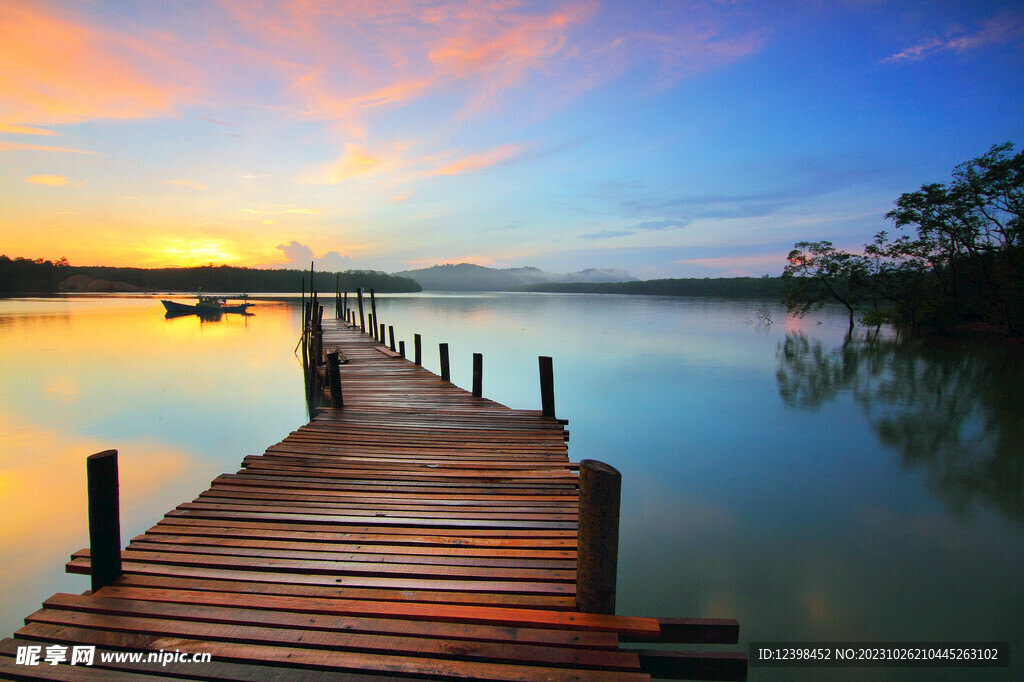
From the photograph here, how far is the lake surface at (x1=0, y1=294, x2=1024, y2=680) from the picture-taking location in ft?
17.9

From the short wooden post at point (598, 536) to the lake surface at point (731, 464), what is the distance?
2.81 meters

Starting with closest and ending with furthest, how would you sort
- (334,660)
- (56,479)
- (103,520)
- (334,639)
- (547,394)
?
(334,660), (334,639), (103,520), (547,394), (56,479)

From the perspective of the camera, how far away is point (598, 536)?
2.79m

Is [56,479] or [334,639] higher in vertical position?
[334,639]

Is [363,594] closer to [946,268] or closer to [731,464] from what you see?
[731,464]

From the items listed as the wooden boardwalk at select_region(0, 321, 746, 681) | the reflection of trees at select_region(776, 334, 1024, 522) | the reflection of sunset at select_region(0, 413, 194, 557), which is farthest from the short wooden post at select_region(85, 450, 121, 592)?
the reflection of trees at select_region(776, 334, 1024, 522)

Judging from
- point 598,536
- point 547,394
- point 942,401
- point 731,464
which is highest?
point 598,536

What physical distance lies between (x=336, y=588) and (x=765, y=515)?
6760mm

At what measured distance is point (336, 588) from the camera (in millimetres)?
3162

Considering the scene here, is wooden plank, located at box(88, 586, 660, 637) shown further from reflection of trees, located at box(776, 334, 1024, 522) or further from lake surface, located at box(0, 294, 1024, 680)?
reflection of trees, located at box(776, 334, 1024, 522)

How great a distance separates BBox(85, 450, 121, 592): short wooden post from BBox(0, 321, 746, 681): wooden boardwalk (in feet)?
0.36

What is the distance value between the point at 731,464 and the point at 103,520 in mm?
9877

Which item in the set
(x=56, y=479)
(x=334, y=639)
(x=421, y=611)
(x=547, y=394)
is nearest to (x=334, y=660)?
(x=334, y=639)

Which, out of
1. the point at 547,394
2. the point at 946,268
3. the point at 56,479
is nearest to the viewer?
the point at 547,394
